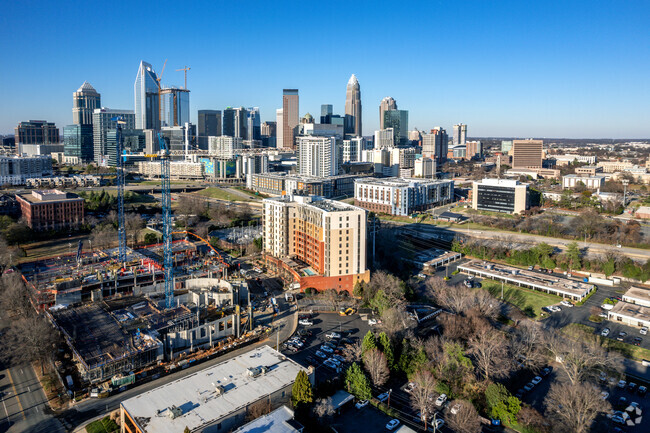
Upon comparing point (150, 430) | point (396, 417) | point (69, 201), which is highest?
point (69, 201)

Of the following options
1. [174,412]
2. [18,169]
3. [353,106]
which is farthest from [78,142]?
[174,412]

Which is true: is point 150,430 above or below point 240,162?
below

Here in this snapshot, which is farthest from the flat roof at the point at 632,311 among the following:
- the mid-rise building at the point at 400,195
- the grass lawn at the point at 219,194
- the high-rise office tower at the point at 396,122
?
the high-rise office tower at the point at 396,122

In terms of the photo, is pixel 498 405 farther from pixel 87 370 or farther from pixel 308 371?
pixel 87 370

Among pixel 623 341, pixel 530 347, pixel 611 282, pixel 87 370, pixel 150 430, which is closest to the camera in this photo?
pixel 150 430

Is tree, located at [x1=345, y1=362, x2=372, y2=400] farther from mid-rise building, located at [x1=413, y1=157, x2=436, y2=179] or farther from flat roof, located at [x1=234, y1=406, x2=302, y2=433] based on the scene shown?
mid-rise building, located at [x1=413, y1=157, x2=436, y2=179]

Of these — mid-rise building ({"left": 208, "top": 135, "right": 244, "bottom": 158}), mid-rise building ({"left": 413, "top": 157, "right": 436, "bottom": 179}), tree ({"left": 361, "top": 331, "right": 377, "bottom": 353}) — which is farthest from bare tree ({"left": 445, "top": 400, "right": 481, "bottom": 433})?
mid-rise building ({"left": 208, "top": 135, "right": 244, "bottom": 158})

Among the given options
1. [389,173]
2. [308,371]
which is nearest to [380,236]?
Result: [308,371]
